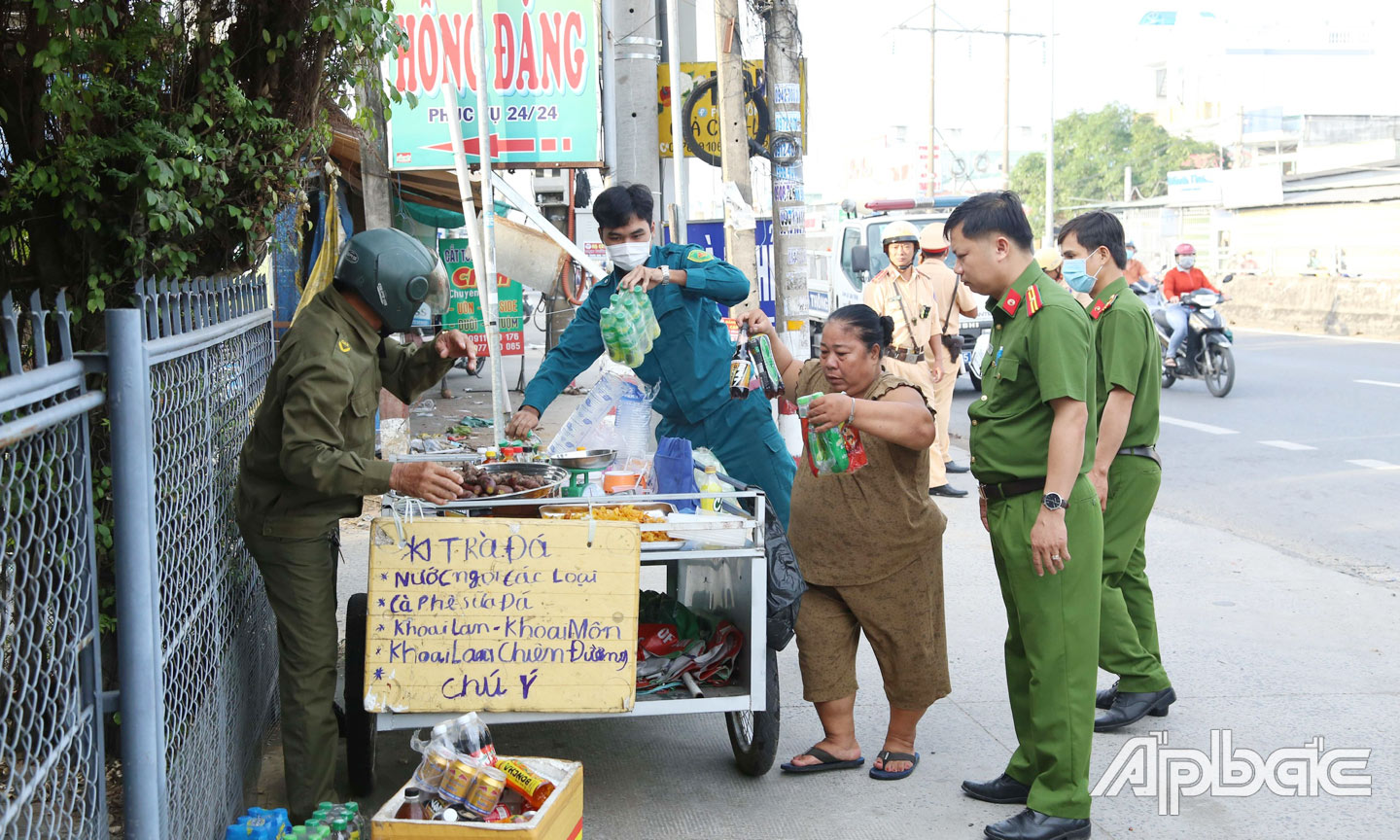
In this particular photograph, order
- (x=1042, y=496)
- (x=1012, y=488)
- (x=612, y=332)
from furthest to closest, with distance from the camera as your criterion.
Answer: (x=612, y=332)
(x=1012, y=488)
(x=1042, y=496)

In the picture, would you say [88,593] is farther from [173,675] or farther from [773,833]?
[773,833]

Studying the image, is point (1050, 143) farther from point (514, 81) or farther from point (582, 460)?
point (582, 460)

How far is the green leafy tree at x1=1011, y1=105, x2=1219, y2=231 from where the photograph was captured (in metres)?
60.2

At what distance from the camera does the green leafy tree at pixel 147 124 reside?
332cm

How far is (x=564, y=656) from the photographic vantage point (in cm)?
374

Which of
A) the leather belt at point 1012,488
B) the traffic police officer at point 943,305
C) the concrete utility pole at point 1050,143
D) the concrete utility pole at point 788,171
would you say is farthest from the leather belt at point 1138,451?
the concrete utility pole at point 1050,143

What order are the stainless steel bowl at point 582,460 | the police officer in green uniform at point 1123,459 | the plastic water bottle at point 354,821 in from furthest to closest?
1. the police officer in green uniform at point 1123,459
2. the stainless steel bowl at point 582,460
3. the plastic water bottle at point 354,821

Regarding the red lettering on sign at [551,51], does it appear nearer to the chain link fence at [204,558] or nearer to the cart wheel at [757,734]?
the chain link fence at [204,558]

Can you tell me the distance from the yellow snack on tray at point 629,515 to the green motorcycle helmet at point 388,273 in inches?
33.4

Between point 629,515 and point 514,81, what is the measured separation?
6.42 metres

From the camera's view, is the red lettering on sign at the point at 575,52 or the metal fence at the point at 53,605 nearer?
the metal fence at the point at 53,605

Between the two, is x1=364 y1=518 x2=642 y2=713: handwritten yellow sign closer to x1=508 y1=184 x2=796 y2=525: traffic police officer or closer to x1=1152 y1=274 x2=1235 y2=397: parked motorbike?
x1=508 y1=184 x2=796 y2=525: traffic police officer

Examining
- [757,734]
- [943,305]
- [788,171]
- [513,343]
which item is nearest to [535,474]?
[757,734]

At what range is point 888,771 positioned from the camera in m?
4.39
